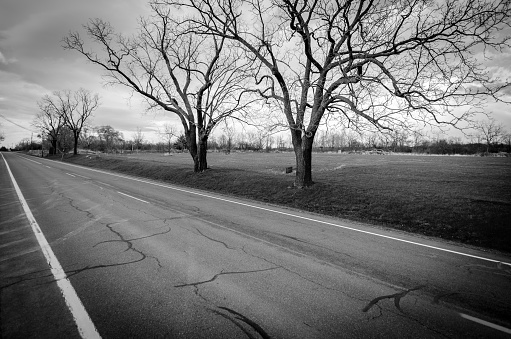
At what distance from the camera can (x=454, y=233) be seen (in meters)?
7.29

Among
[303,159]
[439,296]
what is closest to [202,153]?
[303,159]

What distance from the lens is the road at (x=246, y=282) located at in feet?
9.71

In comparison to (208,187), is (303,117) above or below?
above

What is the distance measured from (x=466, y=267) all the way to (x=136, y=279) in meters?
6.43

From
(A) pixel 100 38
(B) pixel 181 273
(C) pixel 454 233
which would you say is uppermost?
(A) pixel 100 38

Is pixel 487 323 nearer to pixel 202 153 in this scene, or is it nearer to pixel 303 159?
pixel 303 159

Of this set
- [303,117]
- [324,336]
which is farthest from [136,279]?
[303,117]

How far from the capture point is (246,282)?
3.96 metres

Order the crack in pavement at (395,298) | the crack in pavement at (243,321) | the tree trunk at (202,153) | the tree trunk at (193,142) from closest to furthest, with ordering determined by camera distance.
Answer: the crack in pavement at (243,321)
the crack in pavement at (395,298)
the tree trunk at (193,142)
the tree trunk at (202,153)

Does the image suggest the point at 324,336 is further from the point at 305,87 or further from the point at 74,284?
the point at 305,87

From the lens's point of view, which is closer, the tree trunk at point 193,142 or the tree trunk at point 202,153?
the tree trunk at point 193,142

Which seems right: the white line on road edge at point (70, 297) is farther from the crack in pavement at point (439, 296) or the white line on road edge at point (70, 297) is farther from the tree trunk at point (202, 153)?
the tree trunk at point (202, 153)

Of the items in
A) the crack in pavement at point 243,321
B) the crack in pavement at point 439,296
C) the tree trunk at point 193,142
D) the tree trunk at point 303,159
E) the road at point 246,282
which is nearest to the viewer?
the crack in pavement at point 243,321

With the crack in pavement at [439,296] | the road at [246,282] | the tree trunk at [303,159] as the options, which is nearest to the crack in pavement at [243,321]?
the road at [246,282]
